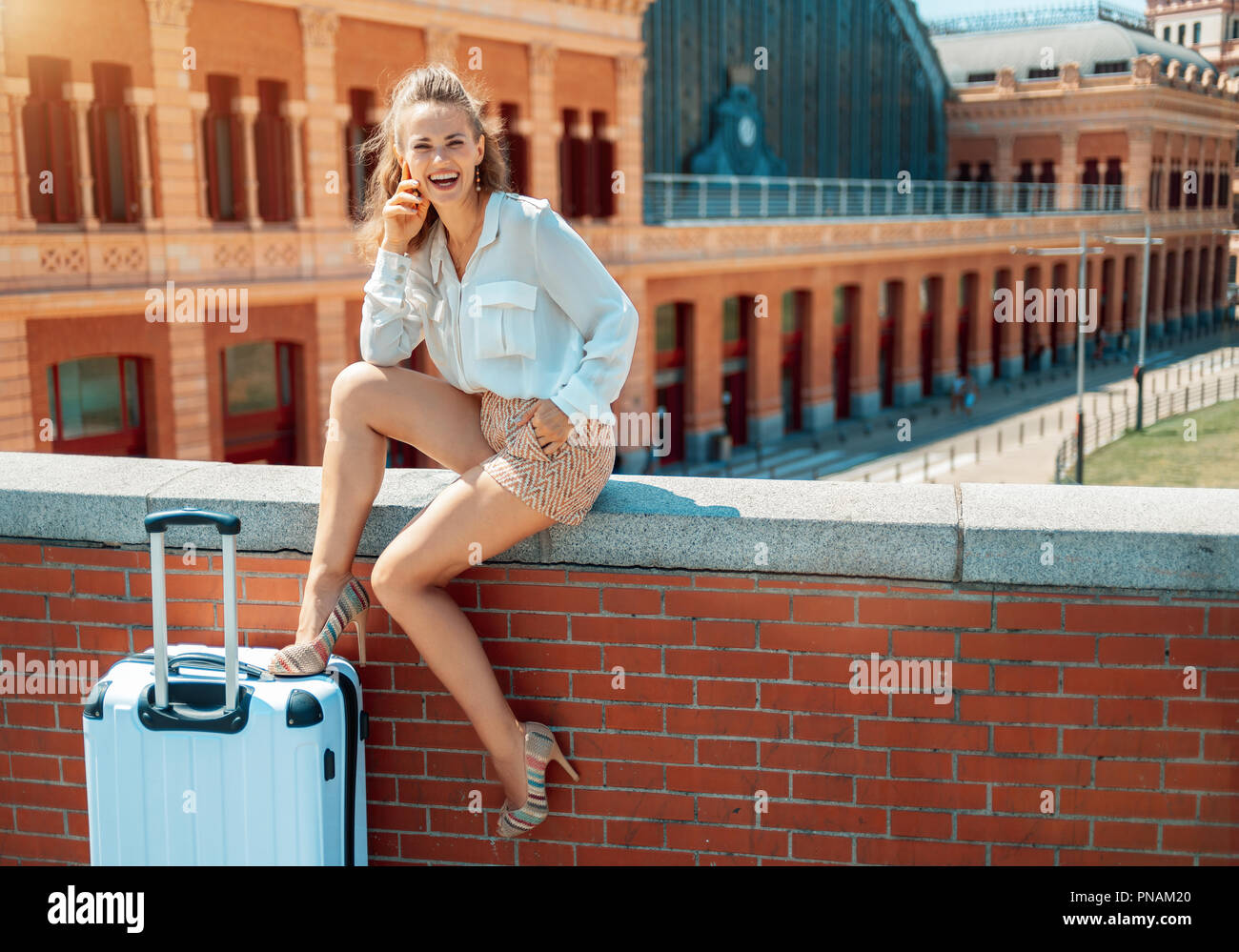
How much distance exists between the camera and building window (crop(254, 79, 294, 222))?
78.2 ft

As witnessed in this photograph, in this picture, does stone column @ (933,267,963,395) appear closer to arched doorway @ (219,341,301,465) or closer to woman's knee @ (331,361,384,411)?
arched doorway @ (219,341,301,465)

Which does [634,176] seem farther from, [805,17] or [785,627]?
[785,627]

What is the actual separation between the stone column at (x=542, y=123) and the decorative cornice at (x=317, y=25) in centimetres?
616

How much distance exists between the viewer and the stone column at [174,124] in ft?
69.8

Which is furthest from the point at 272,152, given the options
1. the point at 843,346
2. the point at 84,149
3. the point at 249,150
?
the point at 843,346

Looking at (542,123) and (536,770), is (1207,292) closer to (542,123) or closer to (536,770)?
(542,123)

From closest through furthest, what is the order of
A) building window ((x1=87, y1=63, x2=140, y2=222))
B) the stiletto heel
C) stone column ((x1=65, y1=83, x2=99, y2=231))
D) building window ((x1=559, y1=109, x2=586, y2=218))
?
the stiletto heel → stone column ((x1=65, y1=83, x2=99, y2=231)) → building window ((x1=87, y1=63, x2=140, y2=222)) → building window ((x1=559, y1=109, x2=586, y2=218))

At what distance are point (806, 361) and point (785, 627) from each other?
126 feet

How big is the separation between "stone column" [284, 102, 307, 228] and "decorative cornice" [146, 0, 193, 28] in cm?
267

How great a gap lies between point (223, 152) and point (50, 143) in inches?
136

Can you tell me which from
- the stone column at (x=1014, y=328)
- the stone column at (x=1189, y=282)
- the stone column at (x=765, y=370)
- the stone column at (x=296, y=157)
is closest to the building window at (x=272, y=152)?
the stone column at (x=296, y=157)

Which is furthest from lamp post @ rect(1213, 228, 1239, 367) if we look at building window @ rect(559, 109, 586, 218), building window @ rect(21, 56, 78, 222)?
building window @ rect(21, 56, 78, 222)

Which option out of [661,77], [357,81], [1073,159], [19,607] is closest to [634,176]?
[661,77]
